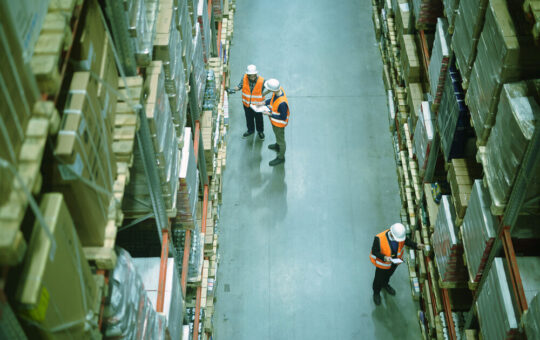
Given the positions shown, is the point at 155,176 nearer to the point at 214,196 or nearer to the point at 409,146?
the point at 214,196

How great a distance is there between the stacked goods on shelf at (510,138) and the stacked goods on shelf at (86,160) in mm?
3338

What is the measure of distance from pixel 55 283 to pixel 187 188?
3591 millimetres

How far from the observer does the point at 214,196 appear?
9156 mm

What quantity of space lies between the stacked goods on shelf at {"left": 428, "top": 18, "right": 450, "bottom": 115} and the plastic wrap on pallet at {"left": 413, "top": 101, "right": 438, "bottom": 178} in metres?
0.22

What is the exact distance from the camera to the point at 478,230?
19.1ft

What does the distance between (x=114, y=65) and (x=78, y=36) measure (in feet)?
2.36

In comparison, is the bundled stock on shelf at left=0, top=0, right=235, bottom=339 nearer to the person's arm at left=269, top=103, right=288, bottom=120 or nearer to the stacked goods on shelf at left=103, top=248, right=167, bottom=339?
the stacked goods on shelf at left=103, top=248, right=167, bottom=339

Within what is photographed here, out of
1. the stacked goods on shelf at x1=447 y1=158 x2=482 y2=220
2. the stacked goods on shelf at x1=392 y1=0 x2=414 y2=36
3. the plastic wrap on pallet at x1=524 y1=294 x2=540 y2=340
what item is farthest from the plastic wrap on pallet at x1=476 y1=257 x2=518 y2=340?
the stacked goods on shelf at x1=392 y1=0 x2=414 y2=36

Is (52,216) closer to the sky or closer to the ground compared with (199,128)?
closer to the sky

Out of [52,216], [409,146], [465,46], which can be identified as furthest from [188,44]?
[52,216]

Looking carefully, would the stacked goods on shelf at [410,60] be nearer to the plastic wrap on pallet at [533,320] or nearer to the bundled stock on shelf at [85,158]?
the bundled stock on shelf at [85,158]

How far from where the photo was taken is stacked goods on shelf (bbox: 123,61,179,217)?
495 centimetres

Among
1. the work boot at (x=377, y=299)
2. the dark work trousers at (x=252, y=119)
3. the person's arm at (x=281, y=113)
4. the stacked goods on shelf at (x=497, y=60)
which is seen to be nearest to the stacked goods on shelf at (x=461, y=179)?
the stacked goods on shelf at (x=497, y=60)

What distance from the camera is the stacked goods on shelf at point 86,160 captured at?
3203mm
